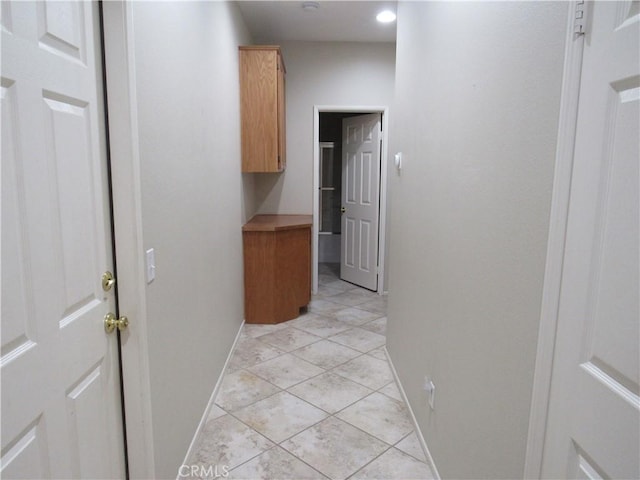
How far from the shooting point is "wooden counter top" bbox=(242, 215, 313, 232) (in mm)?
3881

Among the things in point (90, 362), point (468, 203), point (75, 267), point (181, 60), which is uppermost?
point (181, 60)

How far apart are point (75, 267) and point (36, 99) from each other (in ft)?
1.45

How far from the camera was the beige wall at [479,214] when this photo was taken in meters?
1.15

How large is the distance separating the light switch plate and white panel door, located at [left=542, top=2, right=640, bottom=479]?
1309 millimetres

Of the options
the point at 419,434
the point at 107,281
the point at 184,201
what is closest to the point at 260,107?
the point at 184,201

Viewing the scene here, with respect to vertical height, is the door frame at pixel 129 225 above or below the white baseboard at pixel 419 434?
above

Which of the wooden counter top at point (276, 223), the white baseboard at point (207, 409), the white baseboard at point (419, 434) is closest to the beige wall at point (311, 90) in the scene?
the wooden counter top at point (276, 223)

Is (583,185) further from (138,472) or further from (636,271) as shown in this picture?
(138,472)

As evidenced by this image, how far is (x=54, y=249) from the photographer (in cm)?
105

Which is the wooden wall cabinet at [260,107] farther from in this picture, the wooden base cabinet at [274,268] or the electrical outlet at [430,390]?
the electrical outlet at [430,390]

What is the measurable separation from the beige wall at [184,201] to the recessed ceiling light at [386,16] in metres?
1.40

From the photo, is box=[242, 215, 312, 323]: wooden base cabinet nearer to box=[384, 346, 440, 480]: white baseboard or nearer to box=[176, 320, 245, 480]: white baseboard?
box=[176, 320, 245, 480]: white baseboard

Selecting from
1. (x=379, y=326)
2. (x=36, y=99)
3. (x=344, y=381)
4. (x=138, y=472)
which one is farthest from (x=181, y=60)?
(x=379, y=326)

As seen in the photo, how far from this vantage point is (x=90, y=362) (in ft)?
4.08
